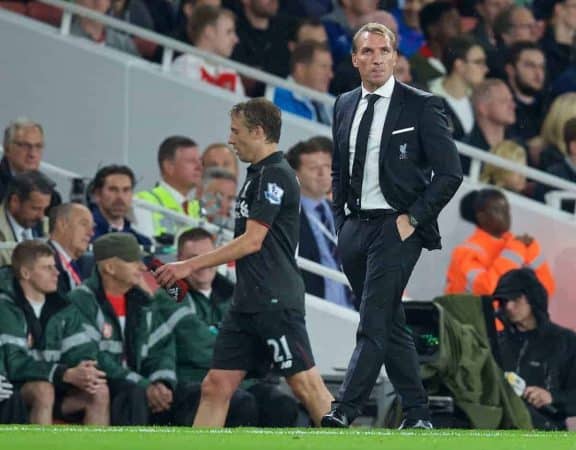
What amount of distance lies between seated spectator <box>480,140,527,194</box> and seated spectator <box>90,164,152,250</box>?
3.95 m

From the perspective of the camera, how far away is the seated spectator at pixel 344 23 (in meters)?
19.7

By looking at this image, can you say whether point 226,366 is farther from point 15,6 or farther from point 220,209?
point 15,6

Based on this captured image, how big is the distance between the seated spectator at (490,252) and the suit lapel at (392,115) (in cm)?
523

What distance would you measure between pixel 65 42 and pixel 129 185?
2.97 metres

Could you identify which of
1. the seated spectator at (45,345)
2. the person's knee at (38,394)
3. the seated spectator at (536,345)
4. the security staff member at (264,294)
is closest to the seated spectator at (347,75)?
the seated spectator at (536,345)

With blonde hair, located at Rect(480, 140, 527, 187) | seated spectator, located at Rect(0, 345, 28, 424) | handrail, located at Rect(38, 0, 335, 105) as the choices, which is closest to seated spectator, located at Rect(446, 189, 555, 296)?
blonde hair, located at Rect(480, 140, 527, 187)

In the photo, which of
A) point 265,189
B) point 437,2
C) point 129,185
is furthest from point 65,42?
point 265,189

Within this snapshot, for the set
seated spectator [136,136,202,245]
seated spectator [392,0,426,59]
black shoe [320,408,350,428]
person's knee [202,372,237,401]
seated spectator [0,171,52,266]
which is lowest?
black shoe [320,408,350,428]

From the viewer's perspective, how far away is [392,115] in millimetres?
11570

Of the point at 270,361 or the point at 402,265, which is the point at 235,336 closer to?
the point at 270,361

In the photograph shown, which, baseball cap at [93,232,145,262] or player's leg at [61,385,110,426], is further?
baseball cap at [93,232,145,262]

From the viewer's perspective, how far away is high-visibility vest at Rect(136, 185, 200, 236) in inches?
641

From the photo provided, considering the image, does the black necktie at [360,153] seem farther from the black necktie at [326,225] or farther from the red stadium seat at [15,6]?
the red stadium seat at [15,6]

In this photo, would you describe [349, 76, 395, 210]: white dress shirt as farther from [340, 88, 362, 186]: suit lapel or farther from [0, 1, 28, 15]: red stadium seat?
[0, 1, 28, 15]: red stadium seat
